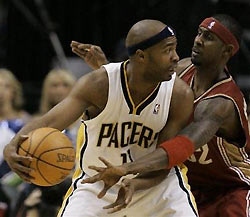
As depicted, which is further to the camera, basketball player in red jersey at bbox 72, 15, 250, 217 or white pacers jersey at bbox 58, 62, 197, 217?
basketball player in red jersey at bbox 72, 15, 250, 217

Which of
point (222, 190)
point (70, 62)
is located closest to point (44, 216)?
point (222, 190)

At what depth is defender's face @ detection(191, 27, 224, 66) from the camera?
6535 millimetres

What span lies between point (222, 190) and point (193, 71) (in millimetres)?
918

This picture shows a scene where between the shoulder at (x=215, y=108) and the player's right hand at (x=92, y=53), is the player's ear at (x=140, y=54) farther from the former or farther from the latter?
the player's right hand at (x=92, y=53)

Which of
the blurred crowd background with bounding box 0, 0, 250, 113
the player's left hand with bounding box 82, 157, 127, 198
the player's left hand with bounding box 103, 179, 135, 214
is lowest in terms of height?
the blurred crowd background with bounding box 0, 0, 250, 113

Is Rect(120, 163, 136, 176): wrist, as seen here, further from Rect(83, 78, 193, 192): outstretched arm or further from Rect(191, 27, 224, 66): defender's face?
Rect(191, 27, 224, 66): defender's face

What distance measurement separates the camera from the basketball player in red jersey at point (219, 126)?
6.39 m

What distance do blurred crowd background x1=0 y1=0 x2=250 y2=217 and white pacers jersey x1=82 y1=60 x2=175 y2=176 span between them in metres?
2.98

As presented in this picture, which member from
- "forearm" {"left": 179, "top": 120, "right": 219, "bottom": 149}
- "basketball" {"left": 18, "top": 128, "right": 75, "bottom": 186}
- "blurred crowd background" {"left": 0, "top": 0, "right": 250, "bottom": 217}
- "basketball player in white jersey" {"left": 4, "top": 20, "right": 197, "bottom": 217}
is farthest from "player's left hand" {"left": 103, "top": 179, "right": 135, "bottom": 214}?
"blurred crowd background" {"left": 0, "top": 0, "right": 250, "bottom": 217}

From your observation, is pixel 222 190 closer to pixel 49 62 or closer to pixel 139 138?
pixel 139 138

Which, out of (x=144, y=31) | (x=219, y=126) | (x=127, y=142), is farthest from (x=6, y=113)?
(x=144, y=31)

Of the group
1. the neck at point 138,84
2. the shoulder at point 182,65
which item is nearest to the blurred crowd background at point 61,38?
the shoulder at point 182,65

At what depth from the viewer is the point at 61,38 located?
41.9 feet

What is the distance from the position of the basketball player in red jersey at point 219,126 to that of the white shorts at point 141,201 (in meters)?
0.51
